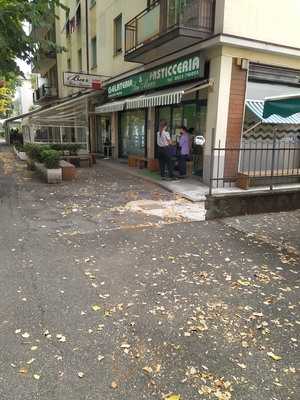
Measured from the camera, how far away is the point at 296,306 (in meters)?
3.67

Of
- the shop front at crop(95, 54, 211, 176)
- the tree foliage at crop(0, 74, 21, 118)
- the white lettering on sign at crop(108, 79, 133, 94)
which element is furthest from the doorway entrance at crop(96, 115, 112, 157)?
the tree foliage at crop(0, 74, 21, 118)

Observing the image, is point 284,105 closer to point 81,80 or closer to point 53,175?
point 53,175

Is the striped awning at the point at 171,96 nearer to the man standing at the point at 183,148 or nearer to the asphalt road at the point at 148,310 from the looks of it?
the man standing at the point at 183,148

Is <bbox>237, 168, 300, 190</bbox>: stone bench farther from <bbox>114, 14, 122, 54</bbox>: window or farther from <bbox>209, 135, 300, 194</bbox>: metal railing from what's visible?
<bbox>114, 14, 122, 54</bbox>: window

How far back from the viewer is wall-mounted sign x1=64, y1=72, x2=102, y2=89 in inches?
583

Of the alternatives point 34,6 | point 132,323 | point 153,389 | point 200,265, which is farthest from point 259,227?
point 34,6

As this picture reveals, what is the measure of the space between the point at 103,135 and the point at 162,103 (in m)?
9.87

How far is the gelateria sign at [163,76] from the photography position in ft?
32.1

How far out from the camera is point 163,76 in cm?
1150

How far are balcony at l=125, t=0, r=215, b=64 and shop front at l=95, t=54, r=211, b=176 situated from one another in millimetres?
517

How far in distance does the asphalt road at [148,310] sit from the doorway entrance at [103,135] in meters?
12.6

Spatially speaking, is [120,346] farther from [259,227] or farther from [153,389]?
[259,227]

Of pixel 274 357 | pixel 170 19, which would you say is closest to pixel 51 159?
pixel 170 19

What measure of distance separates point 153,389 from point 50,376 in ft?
2.56
